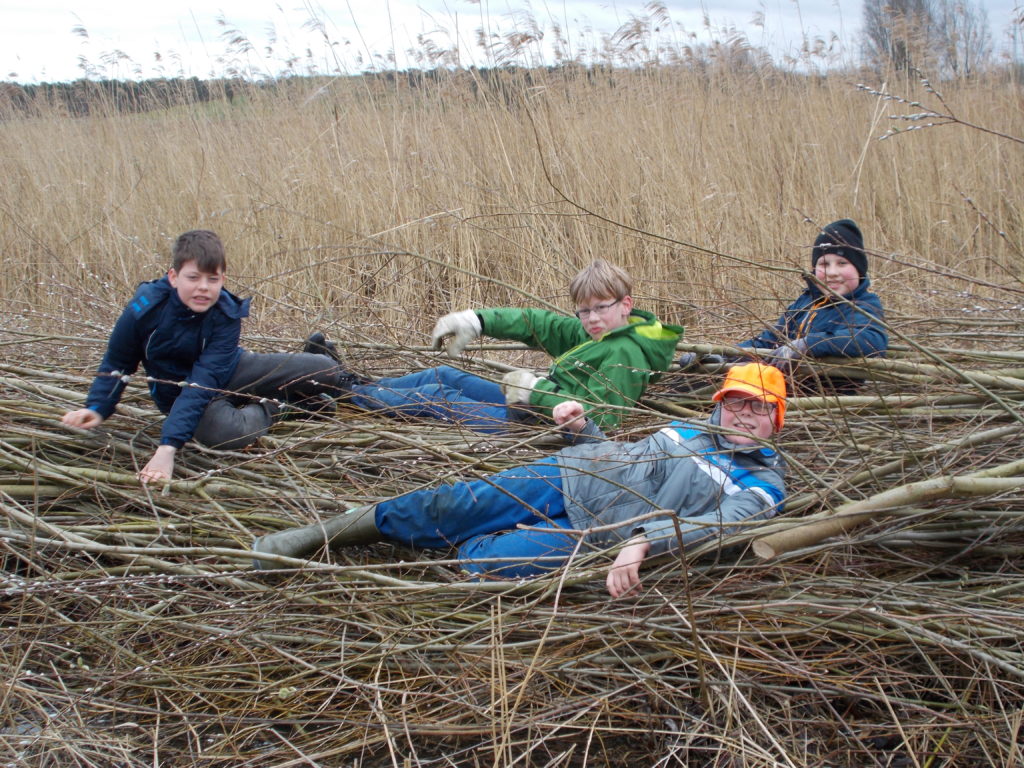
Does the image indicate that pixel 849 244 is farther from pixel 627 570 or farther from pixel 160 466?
pixel 160 466

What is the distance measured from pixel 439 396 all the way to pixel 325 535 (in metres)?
0.94

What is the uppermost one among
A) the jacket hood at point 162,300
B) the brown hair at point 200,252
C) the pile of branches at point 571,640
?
the brown hair at point 200,252

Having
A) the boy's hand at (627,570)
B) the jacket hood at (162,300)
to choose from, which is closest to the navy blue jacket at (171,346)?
the jacket hood at (162,300)

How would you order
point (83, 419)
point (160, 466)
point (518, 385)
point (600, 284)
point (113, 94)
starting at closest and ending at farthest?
1. point (160, 466)
2. point (83, 419)
3. point (518, 385)
4. point (600, 284)
5. point (113, 94)

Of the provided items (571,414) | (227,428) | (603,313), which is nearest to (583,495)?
(571,414)

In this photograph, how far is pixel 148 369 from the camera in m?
2.94

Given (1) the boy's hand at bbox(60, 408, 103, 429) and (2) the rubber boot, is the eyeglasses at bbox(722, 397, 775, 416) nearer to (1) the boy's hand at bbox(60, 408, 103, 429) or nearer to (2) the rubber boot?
(2) the rubber boot

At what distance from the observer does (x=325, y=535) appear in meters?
2.23

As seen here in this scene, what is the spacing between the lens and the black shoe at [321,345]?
10.4 ft

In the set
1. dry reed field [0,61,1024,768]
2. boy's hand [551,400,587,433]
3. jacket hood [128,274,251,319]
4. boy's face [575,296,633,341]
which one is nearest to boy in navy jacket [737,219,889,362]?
dry reed field [0,61,1024,768]

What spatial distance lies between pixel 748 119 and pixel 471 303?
229cm

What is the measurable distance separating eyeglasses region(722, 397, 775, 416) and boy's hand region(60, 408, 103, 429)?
1886 millimetres

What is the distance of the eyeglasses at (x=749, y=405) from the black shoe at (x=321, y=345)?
4.97 ft

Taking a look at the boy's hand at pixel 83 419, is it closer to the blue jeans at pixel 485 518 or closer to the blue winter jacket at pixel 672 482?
the blue jeans at pixel 485 518
